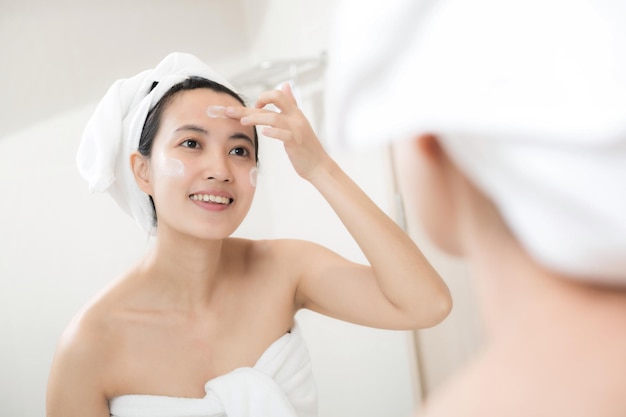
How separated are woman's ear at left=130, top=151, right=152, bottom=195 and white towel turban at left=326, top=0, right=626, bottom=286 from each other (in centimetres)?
74

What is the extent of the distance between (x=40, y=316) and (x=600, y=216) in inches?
57.5

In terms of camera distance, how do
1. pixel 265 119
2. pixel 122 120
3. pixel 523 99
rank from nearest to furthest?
pixel 523 99
pixel 265 119
pixel 122 120

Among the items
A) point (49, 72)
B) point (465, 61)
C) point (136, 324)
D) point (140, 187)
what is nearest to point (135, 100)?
point (140, 187)

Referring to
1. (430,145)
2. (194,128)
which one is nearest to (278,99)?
(194,128)

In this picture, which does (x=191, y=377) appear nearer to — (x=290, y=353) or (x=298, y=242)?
(x=290, y=353)

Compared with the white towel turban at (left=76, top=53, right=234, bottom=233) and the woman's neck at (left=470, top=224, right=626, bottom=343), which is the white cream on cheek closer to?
the white towel turban at (left=76, top=53, right=234, bottom=233)

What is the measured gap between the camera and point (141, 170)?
964 millimetres

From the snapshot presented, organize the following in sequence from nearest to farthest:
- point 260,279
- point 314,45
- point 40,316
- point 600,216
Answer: point 600,216
point 260,279
point 40,316
point 314,45

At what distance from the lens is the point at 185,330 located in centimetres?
97

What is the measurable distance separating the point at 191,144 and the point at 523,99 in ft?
2.35

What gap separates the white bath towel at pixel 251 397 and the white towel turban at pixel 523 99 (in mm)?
713

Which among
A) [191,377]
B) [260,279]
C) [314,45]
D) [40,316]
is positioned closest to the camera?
[191,377]

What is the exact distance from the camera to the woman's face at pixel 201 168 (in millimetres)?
878

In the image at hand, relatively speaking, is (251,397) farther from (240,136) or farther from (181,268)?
(240,136)
